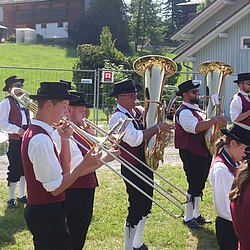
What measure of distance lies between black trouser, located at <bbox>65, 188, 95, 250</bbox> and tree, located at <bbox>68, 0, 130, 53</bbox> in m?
38.2

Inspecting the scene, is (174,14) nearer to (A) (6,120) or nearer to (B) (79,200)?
(A) (6,120)

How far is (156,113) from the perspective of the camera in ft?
17.4

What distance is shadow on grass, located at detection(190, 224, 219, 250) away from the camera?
5715 millimetres

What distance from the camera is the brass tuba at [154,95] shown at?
528 centimetres

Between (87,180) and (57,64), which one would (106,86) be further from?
(57,64)

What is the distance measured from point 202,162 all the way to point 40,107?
3160 millimetres

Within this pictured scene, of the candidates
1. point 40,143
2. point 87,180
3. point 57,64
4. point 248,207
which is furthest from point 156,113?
point 57,64

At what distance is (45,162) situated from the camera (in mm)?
3301

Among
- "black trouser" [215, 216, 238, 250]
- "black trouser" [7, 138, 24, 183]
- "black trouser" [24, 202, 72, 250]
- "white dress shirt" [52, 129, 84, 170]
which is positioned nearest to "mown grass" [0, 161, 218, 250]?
"black trouser" [7, 138, 24, 183]

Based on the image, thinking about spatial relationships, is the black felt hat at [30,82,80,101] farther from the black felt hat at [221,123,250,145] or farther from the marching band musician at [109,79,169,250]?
the marching band musician at [109,79,169,250]

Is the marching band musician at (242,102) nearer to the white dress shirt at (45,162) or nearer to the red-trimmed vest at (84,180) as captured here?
the red-trimmed vest at (84,180)

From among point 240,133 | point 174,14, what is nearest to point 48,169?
point 240,133

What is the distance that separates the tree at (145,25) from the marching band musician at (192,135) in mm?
43464

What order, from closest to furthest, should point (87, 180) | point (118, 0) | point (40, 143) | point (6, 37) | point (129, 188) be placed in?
point (40, 143)
point (87, 180)
point (129, 188)
point (118, 0)
point (6, 37)
